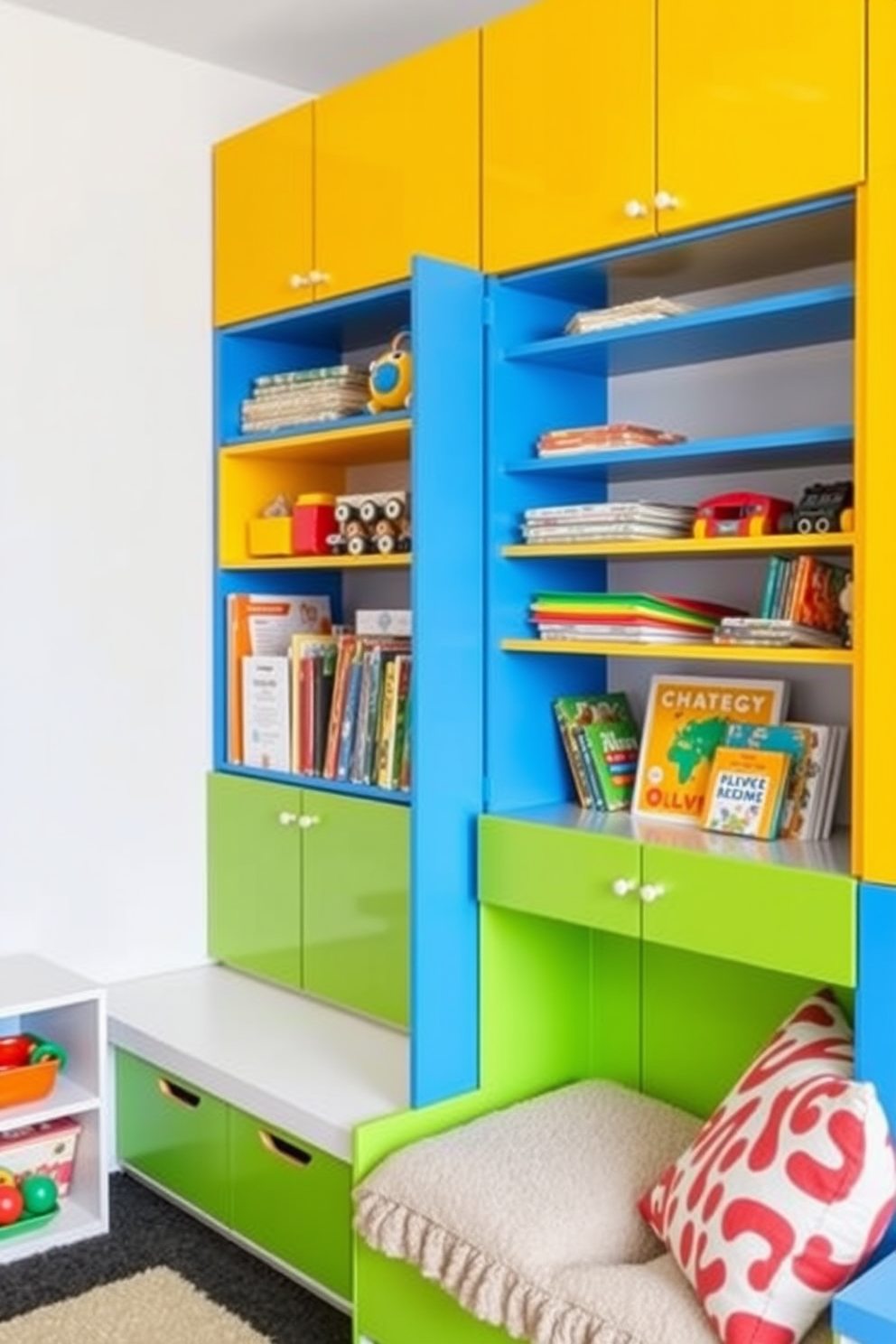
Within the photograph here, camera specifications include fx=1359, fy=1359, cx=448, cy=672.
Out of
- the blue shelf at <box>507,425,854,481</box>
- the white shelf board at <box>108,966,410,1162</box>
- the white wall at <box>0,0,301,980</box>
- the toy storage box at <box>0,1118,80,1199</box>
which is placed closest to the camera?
the blue shelf at <box>507,425,854,481</box>

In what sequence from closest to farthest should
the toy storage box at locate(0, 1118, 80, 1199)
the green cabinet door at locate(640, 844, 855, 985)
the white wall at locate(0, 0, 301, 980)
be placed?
the green cabinet door at locate(640, 844, 855, 985)
the toy storage box at locate(0, 1118, 80, 1199)
the white wall at locate(0, 0, 301, 980)

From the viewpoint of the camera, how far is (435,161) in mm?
2436

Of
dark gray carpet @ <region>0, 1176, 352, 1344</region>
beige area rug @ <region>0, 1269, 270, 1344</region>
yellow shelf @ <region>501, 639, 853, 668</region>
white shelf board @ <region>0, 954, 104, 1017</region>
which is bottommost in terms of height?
dark gray carpet @ <region>0, 1176, 352, 1344</region>

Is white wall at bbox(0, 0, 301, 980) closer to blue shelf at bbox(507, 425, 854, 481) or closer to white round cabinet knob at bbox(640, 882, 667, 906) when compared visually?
blue shelf at bbox(507, 425, 854, 481)

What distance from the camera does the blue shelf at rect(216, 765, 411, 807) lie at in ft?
8.54

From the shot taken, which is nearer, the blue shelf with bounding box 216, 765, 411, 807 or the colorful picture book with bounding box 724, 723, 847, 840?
the colorful picture book with bounding box 724, 723, 847, 840

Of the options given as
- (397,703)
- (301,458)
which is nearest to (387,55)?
(301,458)

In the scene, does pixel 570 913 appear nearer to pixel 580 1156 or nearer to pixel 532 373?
pixel 580 1156

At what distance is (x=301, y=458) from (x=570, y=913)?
1322mm

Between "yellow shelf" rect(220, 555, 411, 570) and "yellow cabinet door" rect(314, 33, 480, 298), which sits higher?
"yellow cabinet door" rect(314, 33, 480, 298)

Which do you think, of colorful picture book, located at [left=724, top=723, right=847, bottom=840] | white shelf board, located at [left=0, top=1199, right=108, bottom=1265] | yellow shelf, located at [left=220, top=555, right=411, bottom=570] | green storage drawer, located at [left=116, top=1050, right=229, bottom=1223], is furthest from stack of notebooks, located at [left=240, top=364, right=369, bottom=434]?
white shelf board, located at [left=0, top=1199, right=108, bottom=1265]

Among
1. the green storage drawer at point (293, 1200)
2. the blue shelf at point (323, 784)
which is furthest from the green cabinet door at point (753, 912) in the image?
the green storage drawer at point (293, 1200)

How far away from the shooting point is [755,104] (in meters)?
1.94

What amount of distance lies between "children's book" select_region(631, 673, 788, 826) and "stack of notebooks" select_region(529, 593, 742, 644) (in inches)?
5.3
